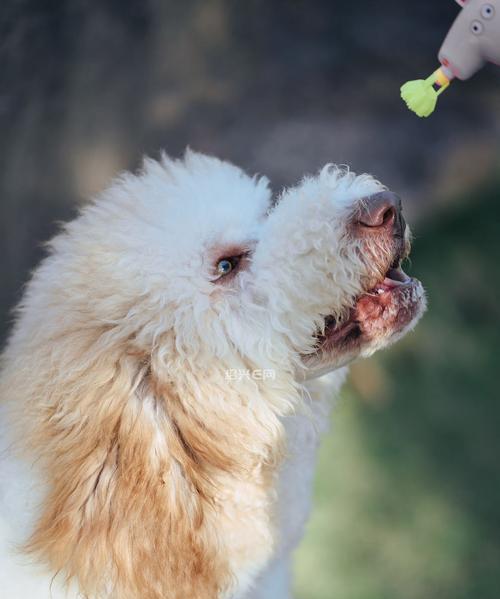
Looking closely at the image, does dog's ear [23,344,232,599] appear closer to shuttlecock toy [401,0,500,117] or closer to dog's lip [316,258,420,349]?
dog's lip [316,258,420,349]

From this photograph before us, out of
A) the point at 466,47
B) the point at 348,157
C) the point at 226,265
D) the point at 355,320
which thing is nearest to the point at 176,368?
the point at 226,265

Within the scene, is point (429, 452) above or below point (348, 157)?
below

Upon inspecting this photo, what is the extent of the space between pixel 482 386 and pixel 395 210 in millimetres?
901

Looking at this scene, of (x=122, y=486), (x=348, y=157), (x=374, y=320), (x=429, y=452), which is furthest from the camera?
(x=348, y=157)

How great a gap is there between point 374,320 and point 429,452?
0.76m

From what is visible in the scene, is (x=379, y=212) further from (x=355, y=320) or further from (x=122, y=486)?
(x=122, y=486)

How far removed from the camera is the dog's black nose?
1063mm

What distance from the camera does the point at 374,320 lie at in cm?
113

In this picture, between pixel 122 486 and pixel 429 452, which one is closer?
pixel 122 486

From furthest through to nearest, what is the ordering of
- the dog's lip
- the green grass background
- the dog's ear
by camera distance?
the green grass background < the dog's lip < the dog's ear

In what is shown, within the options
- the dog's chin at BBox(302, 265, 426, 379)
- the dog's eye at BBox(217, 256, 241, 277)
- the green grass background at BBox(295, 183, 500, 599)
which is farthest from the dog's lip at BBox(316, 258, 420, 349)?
the green grass background at BBox(295, 183, 500, 599)

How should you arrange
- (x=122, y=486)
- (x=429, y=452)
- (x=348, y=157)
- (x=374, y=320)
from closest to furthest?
(x=122, y=486) → (x=374, y=320) → (x=429, y=452) → (x=348, y=157)

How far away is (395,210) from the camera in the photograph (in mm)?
1089

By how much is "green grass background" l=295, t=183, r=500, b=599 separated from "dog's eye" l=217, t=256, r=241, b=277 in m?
0.81
